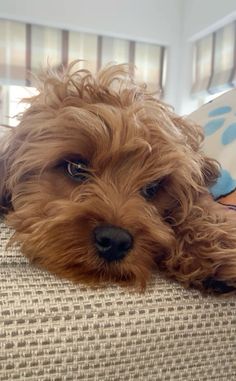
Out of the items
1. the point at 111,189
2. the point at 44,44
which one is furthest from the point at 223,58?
the point at 111,189

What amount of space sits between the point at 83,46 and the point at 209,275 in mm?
4943

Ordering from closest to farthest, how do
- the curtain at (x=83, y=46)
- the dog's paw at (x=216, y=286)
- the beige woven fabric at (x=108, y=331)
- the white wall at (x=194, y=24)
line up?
the beige woven fabric at (x=108, y=331) → the dog's paw at (x=216, y=286) → the white wall at (x=194, y=24) → the curtain at (x=83, y=46)

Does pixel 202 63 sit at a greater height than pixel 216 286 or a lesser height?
greater

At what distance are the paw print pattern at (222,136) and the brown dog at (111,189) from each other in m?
0.05

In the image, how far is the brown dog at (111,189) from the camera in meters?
0.98

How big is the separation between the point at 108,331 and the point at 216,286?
25 centimetres

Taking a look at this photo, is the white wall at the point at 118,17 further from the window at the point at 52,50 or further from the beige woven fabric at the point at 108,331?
the beige woven fabric at the point at 108,331

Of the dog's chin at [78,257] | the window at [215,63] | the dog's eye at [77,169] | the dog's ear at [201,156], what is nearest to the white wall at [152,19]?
the window at [215,63]

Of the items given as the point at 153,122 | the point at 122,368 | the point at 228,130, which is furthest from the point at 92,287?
the point at 228,130

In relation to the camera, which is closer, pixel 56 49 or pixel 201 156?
pixel 201 156

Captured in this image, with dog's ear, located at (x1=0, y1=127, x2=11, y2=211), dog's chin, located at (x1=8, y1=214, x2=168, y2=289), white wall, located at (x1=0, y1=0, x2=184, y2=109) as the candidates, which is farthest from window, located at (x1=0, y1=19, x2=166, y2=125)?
dog's chin, located at (x1=8, y1=214, x2=168, y2=289)

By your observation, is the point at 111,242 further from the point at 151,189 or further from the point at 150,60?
the point at 150,60

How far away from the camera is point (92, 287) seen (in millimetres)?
893

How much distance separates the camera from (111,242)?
0.97 meters
